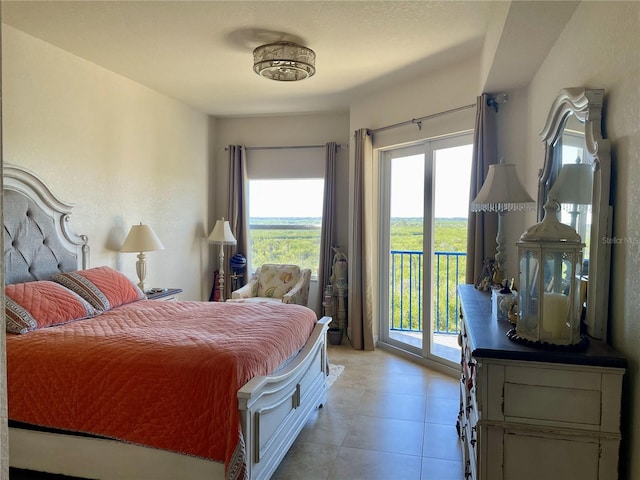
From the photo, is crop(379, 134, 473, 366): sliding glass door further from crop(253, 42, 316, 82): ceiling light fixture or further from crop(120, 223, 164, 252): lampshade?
crop(120, 223, 164, 252): lampshade

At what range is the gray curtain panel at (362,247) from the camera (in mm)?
4703

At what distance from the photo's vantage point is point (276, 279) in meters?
5.29

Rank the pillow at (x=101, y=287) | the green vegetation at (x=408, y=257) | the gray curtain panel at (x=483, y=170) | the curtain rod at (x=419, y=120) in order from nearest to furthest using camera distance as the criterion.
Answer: the pillow at (x=101, y=287) < the gray curtain panel at (x=483, y=170) < the curtain rod at (x=419, y=120) < the green vegetation at (x=408, y=257)

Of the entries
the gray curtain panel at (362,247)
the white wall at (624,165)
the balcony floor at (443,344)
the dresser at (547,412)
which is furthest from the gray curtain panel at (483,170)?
the dresser at (547,412)

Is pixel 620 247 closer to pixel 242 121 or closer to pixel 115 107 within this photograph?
pixel 115 107

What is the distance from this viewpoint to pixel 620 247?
149 centimetres

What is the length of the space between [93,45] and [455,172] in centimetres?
310

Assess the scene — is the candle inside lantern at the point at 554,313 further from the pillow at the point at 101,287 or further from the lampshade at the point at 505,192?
the pillow at the point at 101,287

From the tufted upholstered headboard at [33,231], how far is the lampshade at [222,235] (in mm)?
1793

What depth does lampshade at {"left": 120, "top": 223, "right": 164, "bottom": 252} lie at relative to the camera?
3.99 m

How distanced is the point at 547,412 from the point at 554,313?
0.32 m

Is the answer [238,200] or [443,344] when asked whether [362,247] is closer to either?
[443,344]

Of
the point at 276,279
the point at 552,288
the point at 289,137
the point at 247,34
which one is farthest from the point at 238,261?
the point at 552,288

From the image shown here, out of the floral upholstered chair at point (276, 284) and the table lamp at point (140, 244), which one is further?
the floral upholstered chair at point (276, 284)
